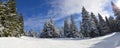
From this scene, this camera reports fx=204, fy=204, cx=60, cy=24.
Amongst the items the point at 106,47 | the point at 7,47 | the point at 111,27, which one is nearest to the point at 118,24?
the point at 111,27

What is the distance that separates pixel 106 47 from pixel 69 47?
4.74 meters

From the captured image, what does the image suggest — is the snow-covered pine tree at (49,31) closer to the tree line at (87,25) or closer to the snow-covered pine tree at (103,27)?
the tree line at (87,25)

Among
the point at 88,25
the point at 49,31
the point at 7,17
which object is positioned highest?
the point at 7,17

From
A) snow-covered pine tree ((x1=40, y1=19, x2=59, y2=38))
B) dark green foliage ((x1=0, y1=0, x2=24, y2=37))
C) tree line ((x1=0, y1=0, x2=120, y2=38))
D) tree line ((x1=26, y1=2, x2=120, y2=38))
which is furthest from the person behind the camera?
snow-covered pine tree ((x1=40, y1=19, x2=59, y2=38))

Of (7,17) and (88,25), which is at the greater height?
(7,17)

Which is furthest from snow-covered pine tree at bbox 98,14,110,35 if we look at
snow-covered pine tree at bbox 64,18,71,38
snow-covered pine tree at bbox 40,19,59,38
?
snow-covered pine tree at bbox 40,19,59,38

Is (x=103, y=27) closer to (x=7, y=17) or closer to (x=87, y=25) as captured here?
(x=87, y=25)

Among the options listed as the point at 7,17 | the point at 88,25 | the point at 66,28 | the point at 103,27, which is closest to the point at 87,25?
the point at 88,25

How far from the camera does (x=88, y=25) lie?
83.8 meters

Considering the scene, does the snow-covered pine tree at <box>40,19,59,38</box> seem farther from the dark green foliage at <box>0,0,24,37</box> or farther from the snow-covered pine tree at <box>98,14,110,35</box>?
the dark green foliage at <box>0,0,24,37</box>

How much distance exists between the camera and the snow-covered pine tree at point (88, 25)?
270 feet

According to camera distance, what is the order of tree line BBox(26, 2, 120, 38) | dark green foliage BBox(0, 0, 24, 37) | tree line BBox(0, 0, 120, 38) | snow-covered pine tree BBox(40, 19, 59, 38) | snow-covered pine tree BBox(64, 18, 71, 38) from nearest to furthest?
dark green foliage BBox(0, 0, 24, 37) < tree line BBox(0, 0, 120, 38) < tree line BBox(26, 2, 120, 38) < snow-covered pine tree BBox(40, 19, 59, 38) < snow-covered pine tree BBox(64, 18, 71, 38)

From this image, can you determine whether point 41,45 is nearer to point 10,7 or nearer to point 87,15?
point 10,7

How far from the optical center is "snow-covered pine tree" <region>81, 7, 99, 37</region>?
3238 inches
